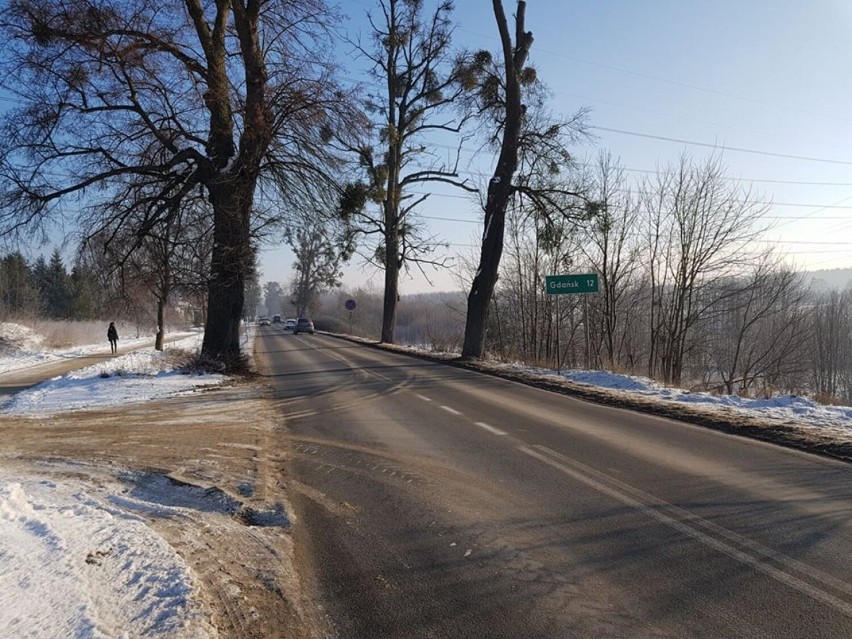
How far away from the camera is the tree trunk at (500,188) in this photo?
2180 cm

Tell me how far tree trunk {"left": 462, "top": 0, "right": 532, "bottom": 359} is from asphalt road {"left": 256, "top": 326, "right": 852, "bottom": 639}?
1403 cm

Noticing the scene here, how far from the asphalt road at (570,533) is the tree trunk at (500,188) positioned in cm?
1403

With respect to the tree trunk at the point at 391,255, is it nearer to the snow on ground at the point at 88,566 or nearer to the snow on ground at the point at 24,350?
the snow on ground at the point at 24,350

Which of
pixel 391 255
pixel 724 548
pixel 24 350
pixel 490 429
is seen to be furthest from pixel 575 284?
pixel 24 350

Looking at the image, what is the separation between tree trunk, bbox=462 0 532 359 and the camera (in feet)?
71.5

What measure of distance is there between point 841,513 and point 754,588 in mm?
1867

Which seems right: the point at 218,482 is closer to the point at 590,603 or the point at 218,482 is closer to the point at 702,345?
the point at 590,603

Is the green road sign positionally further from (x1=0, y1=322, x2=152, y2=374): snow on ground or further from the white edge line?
(x1=0, y1=322, x2=152, y2=374): snow on ground

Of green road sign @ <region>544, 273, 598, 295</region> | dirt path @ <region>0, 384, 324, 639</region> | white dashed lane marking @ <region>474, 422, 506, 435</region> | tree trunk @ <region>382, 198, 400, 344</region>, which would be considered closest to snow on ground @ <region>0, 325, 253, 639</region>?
dirt path @ <region>0, 384, 324, 639</region>

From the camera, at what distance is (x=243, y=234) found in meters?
17.2

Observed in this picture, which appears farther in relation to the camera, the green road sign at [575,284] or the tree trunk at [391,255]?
the tree trunk at [391,255]

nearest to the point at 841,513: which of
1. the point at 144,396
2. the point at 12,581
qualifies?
the point at 12,581

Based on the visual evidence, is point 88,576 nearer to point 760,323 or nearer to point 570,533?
point 570,533

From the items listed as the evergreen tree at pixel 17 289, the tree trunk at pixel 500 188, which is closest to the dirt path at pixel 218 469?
the tree trunk at pixel 500 188
